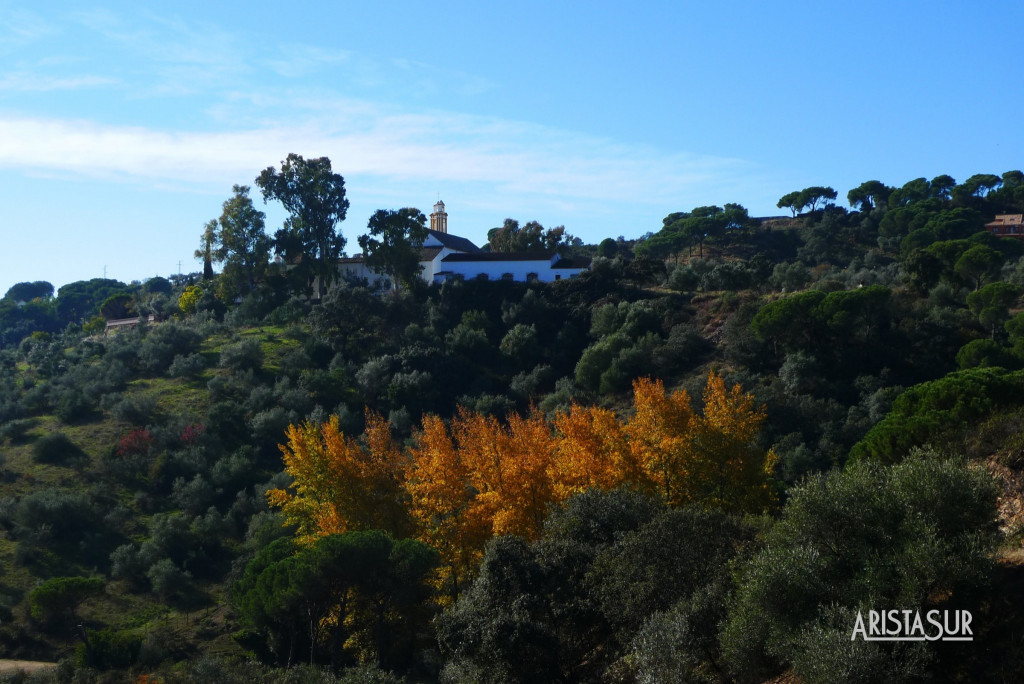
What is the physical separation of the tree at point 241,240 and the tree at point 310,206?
1.40 meters

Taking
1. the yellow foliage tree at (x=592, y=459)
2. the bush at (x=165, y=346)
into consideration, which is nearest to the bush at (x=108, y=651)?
the yellow foliage tree at (x=592, y=459)

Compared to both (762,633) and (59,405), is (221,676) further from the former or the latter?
(59,405)

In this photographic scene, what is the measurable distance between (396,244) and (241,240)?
39.2 feet

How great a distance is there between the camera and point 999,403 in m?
24.4

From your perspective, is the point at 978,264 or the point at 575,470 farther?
the point at 978,264

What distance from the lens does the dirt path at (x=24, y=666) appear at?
27906 millimetres

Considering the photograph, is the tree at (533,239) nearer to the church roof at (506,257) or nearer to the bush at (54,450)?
the church roof at (506,257)

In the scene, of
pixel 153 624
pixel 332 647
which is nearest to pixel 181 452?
pixel 153 624

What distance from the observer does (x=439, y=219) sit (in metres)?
87.8

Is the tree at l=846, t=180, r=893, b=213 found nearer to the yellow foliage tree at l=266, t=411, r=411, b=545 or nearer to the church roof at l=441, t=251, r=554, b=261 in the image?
the church roof at l=441, t=251, r=554, b=261

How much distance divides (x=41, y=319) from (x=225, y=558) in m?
76.2

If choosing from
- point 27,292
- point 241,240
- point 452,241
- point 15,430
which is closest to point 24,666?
point 15,430

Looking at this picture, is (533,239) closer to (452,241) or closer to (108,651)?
(452,241)

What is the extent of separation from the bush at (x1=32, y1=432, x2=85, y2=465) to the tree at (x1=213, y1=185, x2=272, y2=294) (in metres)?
24.0
